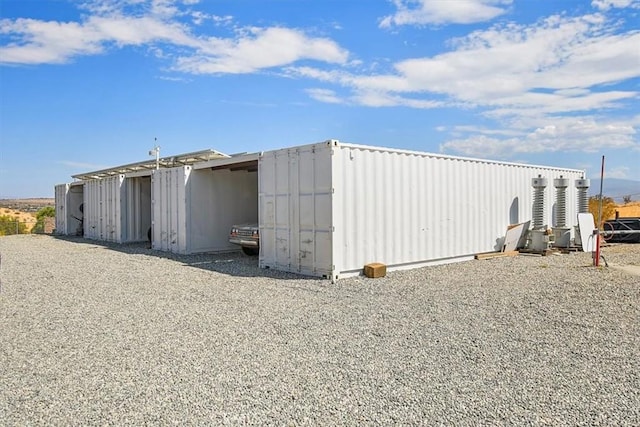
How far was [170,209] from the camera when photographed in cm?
1586

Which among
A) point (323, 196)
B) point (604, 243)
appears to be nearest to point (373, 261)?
point (323, 196)

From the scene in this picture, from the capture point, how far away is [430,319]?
6.55m

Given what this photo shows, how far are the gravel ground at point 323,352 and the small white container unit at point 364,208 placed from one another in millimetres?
928

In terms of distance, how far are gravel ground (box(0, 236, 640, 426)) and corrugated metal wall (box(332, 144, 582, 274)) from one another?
111 cm

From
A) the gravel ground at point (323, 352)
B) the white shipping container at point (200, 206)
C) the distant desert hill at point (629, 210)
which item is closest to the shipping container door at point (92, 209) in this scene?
the white shipping container at point (200, 206)

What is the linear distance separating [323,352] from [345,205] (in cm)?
519

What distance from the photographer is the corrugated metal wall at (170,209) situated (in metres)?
15.1

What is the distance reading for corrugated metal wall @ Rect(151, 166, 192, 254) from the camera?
15086 mm

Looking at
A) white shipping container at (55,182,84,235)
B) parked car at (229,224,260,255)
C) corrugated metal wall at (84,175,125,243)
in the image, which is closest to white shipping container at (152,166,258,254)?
parked car at (229,224,260,255)

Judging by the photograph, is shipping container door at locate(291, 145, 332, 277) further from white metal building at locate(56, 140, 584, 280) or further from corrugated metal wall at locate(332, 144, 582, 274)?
corrugated metal wall at locate(332, 144, 582, 274)

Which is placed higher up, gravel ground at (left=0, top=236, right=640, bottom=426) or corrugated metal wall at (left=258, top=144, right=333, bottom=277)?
corrugated metal wall at (left=258, top=144, right=333, bottom=277)

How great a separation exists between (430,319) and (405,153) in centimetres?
540

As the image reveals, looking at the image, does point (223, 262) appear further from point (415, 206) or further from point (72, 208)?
point (72, 208)

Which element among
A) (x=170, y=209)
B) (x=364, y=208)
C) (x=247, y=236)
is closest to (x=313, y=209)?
(x=364, y=208)
